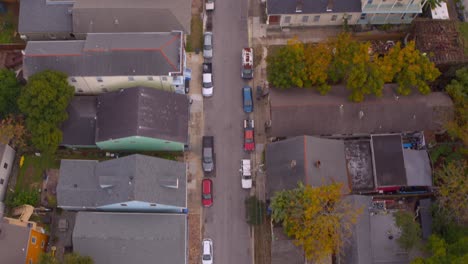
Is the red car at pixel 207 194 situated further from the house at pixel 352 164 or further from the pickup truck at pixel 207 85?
the pickup truck at pixel 207 85

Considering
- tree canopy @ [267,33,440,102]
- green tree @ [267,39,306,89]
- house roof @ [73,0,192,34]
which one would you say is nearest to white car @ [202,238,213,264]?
green tree @ [267,39,306,89]

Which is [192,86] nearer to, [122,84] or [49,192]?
[122,84]

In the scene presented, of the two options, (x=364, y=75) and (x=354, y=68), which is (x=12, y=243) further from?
(x=364, y=75)

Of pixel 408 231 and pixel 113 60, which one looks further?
pixel 113 60

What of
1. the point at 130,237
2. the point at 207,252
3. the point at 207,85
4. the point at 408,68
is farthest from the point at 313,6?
the point at 130,237

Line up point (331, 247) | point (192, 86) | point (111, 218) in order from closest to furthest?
point (331, 247), point (111, 218), point (192, 86)

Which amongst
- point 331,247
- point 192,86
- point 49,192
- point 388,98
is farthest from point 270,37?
point 49,192

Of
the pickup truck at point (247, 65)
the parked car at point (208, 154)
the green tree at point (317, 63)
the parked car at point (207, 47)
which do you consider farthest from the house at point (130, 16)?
the green tree at point (317, 63)
